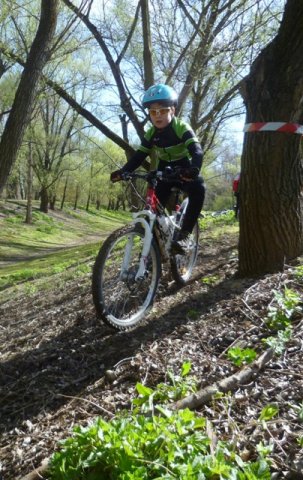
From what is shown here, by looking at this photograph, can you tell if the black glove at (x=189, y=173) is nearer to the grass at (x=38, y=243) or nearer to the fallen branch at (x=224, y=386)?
the fallen branch at (x=224, y=386)

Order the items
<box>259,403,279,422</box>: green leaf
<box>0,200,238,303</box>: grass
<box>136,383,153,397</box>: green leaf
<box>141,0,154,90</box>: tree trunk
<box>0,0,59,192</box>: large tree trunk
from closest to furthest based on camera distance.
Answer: <box>259,403,279,422</box>: green leaf, <box>136,383,153,397</box>: green leaf, <box>0,0,59,192</box>: large tree trunk, <box>0,200,238,303</box>: grass, <box>141,0,154,90</box>: tree trunk

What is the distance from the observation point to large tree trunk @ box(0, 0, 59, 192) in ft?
19.2

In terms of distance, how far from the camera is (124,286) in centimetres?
404

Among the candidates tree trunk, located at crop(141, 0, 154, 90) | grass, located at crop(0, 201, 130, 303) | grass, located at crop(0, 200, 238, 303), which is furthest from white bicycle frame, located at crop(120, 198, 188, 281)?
tree trunk, located at crop(141, 0, 154, 90)

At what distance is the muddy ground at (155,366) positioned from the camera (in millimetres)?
2301

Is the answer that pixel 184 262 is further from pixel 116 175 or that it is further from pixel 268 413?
pixel 268 413

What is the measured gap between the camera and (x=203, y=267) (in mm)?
6059

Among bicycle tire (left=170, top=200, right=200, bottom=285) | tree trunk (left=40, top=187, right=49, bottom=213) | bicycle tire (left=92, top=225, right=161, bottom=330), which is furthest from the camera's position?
tree trunk (left=40, top=187, right=49, bottom=213)

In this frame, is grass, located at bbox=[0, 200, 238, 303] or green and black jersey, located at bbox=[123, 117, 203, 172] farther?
grass, located at bbox=[0, 200, 238, 303]

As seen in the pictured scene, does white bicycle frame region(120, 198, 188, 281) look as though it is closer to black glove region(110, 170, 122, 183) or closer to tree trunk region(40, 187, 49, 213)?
black glove region(110, 170, 122, 183)

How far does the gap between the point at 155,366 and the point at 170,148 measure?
2.52 meters

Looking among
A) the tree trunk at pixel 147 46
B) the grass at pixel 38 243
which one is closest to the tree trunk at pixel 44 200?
the grass at pixel 38 243

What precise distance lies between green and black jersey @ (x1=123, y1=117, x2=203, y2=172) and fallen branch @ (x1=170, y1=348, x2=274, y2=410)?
233 cm

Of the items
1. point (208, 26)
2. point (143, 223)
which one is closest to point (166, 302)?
point (143, 223)
